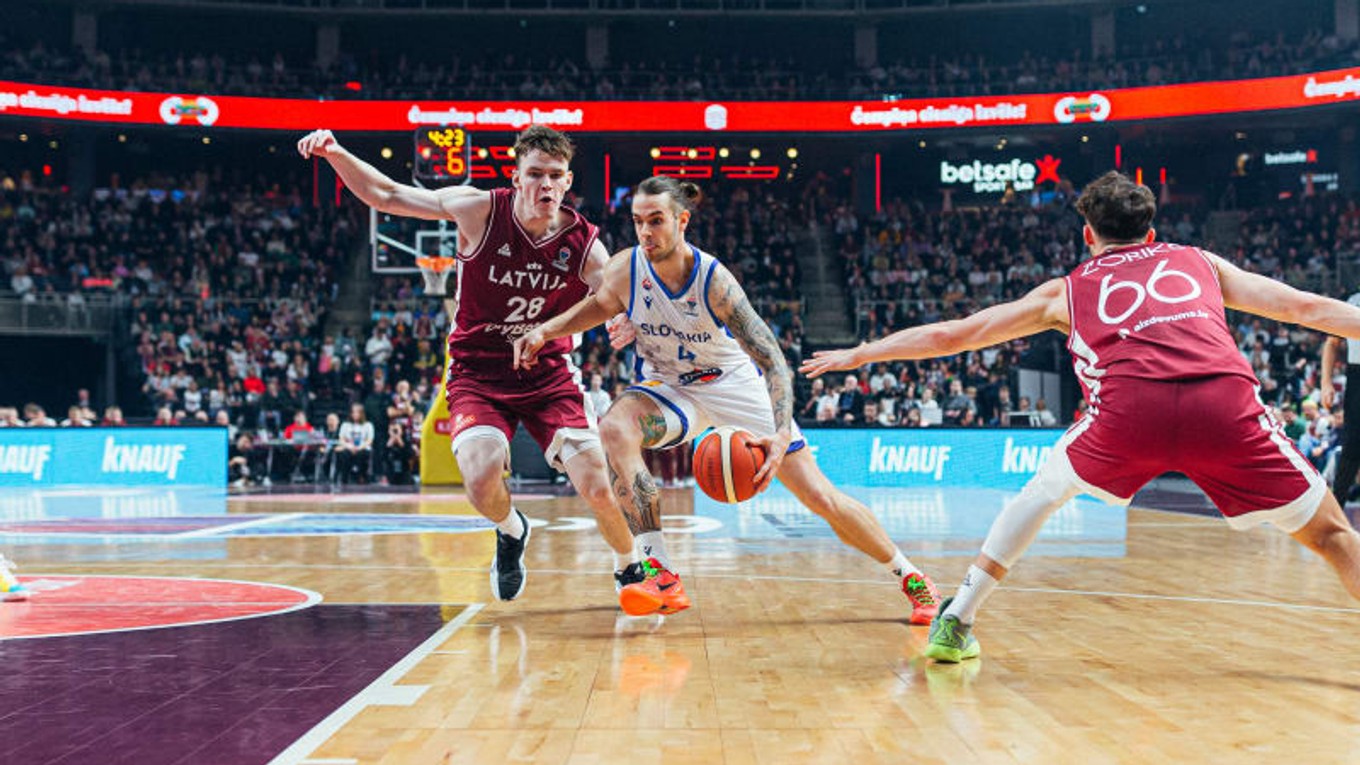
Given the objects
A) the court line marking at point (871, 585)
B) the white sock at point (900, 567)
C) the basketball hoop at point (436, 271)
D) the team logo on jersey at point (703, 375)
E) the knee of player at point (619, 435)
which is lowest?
the court line marking at point (871, 585)

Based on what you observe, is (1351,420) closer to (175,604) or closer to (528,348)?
(528,348)

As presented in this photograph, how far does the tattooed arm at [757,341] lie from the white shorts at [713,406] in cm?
34

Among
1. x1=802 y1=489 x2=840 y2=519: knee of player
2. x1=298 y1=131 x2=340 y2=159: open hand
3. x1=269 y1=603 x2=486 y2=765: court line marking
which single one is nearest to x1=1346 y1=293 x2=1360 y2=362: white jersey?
x1=802 y1=489 x2=840 y2=519: knee of player

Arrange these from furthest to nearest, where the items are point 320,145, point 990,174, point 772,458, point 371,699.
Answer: point 990,174, point 320,145, point 772,458, point 371,699

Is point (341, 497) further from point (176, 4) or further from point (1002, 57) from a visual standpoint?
point (1002, 57)

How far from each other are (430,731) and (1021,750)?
5.18ft

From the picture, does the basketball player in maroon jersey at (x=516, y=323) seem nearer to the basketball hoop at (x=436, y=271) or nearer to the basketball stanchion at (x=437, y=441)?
the basketball stanchion at (x=437, y=441)

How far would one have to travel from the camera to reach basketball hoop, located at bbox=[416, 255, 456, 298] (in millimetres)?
18500

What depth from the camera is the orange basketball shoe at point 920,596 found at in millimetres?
5520

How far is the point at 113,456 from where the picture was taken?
61.1ft

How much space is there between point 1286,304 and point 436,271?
53.1 feet

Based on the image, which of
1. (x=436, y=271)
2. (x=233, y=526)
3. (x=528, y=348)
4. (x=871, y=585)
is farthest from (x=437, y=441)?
(x=528, y=348)

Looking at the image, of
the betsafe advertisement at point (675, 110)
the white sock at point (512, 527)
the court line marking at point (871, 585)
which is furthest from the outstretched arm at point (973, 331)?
the betsafe advertisement at point (675, 110)

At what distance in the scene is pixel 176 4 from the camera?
31391mm
